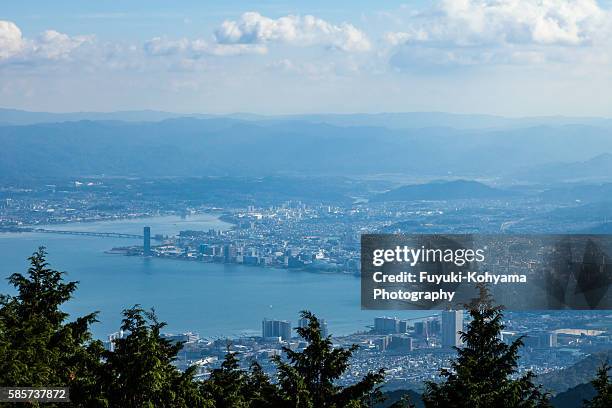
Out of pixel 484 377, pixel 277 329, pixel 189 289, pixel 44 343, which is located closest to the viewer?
pixel 484 377

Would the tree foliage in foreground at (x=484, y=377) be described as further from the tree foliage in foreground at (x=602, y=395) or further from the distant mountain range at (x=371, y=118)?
the distant mountain range at (x=371, y=118)

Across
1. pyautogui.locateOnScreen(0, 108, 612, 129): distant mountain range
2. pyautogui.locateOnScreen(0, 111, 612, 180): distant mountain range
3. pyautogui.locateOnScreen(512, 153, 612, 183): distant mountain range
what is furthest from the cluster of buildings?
pyautogui.locateOnScreen(0, 108, 612, 129): distant mountain range

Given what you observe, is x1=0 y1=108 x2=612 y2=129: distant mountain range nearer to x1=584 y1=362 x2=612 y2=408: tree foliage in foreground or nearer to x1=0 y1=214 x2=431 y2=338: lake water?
x1=0 y1=214 x2=431 y2=338: lake water

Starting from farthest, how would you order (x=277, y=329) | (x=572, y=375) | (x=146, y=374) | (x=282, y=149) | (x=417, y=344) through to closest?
(x=282, y=149) → (x=277, y=329) → (x=417, y=344) → (x=572, y=375) → (x=146, y=374)

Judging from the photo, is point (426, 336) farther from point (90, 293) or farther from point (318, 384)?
point (318, 384)

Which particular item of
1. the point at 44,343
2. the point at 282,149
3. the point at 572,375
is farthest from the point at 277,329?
the point at 282,149

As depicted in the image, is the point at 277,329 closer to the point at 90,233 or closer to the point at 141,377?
the point at 141,377
